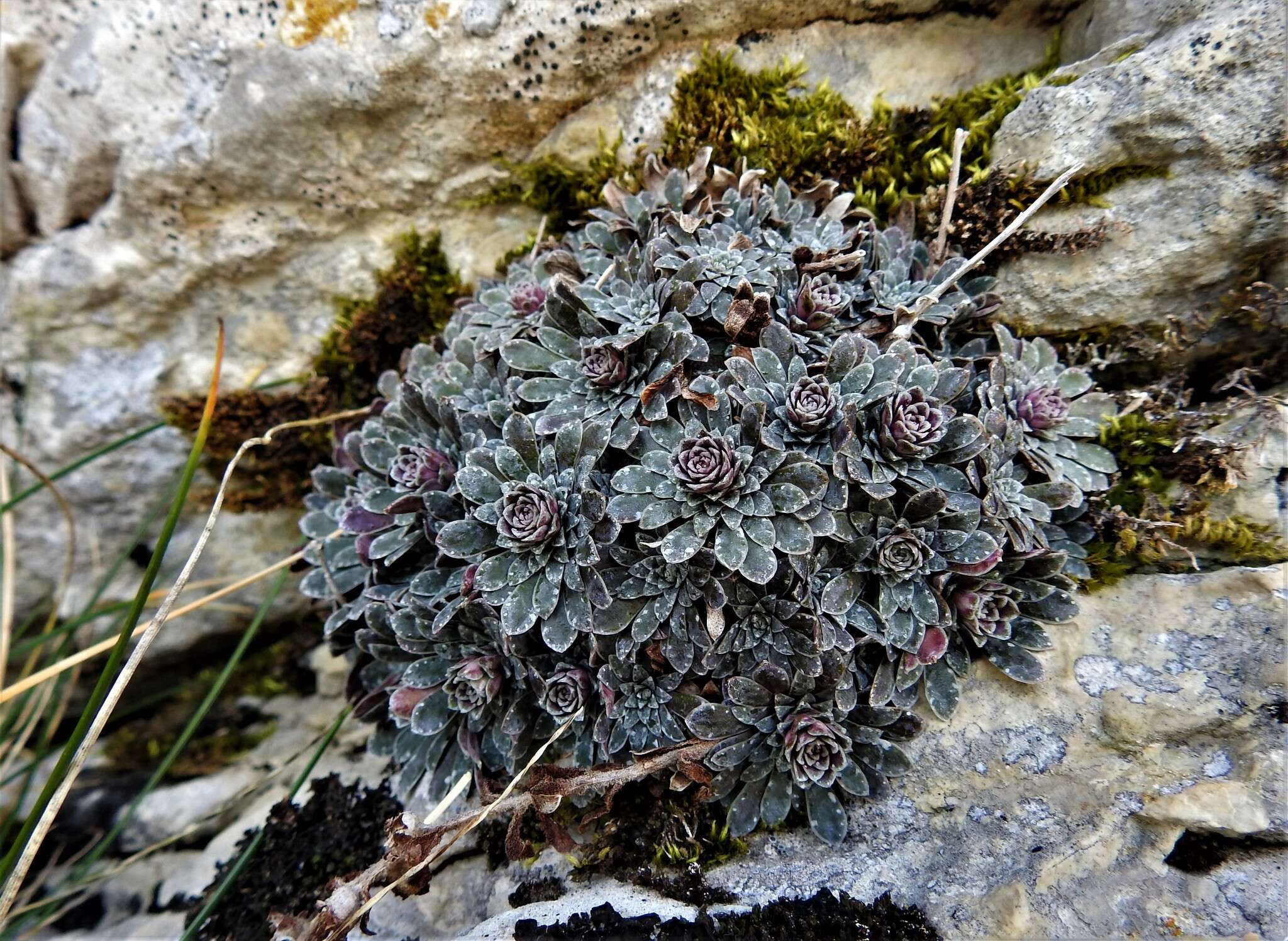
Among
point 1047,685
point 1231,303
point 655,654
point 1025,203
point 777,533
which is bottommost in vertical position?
point 1047,685

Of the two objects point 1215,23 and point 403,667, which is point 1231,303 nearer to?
point 1215,23

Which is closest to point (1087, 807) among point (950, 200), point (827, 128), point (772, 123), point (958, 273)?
point (958, 273)

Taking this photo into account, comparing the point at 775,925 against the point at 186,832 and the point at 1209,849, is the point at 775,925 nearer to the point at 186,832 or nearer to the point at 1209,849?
the point at 1209,849

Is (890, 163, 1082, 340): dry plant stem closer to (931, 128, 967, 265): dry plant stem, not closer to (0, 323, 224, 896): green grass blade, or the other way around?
(931, 128, 967, 265): dry plant stem

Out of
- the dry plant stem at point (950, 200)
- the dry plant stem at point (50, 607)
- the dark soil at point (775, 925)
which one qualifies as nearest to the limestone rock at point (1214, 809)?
the dark soil at point (775, 925)

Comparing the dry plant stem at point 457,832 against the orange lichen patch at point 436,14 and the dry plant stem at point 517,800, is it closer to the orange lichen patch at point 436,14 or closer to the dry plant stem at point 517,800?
the dry plant stem at point 517,800

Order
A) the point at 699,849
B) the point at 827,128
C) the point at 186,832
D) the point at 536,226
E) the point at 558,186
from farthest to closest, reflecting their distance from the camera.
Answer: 1. the point at 536,226
2. the point at 558,186
3. the point at 186,832
4. the point at 827,128
5. the point at 699,849

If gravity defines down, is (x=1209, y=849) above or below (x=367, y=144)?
below

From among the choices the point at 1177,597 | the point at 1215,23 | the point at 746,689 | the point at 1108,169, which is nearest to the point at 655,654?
the point at 746,689
